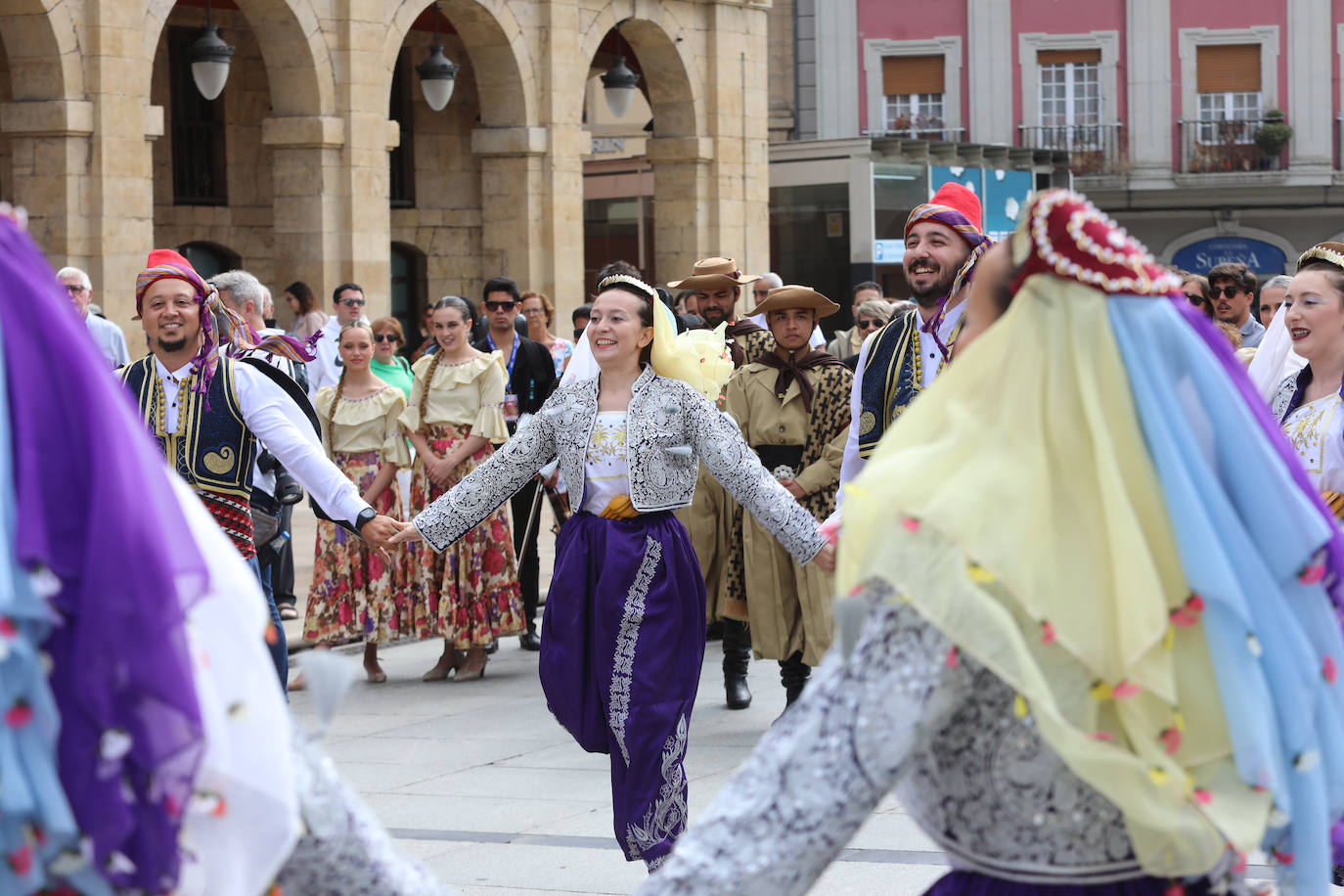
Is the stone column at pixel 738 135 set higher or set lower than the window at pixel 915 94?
lower

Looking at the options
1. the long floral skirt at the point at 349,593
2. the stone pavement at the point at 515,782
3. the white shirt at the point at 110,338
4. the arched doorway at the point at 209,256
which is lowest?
the stone pavement at the point at 515,782

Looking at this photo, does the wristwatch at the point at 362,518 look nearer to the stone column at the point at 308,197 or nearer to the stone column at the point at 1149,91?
the stone column at the point at 308,197

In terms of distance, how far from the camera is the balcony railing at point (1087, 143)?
36.0 meters

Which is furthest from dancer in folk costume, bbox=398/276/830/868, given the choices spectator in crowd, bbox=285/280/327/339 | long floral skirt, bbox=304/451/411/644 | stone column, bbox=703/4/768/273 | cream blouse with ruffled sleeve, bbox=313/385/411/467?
stone column, bbox=703/4/768/273

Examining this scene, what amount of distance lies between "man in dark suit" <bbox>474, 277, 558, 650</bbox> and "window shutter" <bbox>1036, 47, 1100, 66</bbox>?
1093 inches

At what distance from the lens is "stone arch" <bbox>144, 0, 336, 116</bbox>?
18188 mm

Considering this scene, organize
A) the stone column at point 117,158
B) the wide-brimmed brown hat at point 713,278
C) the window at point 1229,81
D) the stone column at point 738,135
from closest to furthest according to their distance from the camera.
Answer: the wide-brimmed brown hat at point 713,278
the stone column at point 117,158
the stone column at point 738,135
the window at point 1229,81

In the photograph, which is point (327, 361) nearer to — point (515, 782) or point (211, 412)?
point (515, 782)

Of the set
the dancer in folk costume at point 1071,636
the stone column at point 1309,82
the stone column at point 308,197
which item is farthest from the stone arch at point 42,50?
the stone column at point 1309,82

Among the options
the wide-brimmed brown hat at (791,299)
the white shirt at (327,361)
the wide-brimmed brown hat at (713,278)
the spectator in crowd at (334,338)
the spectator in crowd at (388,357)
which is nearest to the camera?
the wide-brimmed brown hat at (791,299)

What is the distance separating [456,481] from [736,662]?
1.96 meters

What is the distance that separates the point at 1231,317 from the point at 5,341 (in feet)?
32.4

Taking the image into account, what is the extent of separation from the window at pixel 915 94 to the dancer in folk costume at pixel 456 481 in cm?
2757

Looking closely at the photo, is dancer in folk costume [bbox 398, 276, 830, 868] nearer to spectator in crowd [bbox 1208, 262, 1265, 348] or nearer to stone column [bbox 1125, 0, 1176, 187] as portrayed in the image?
spectator in crowd [bbox 1208, 262, 1265, 348]
